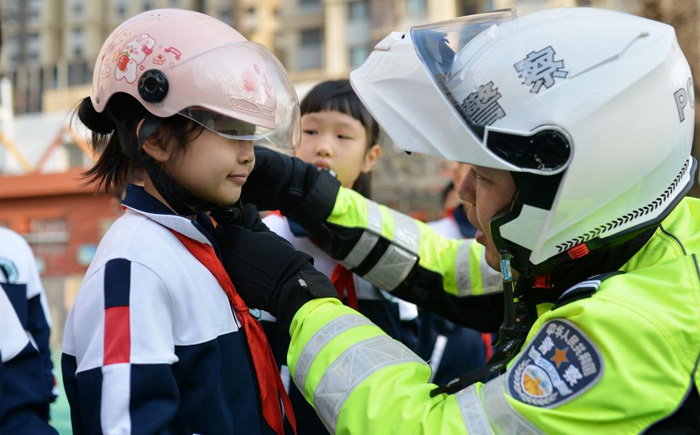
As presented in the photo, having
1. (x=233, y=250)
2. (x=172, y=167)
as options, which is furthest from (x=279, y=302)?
(x=172, y=167)

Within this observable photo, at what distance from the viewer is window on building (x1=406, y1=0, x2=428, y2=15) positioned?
989 inches

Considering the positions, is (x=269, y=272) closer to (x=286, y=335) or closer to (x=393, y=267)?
(x=286, y=335)

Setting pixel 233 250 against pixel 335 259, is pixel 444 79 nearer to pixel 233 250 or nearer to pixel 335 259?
pixel 233 250

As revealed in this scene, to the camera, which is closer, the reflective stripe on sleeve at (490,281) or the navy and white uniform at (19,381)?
the navy and white uniform at (19,381)

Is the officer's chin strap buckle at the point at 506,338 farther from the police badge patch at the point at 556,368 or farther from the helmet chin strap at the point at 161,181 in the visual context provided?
the helmet chin strap at the point at 161,181

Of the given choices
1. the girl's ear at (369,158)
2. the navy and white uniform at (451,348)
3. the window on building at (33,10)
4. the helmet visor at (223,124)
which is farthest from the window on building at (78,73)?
the helmet visor at (223,124)

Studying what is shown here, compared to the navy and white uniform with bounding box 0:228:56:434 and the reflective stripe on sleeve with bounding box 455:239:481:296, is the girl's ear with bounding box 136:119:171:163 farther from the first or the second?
the reflective stripe on sleeve with bounding box 455:239:481:296

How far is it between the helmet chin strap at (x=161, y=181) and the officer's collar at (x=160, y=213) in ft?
0.11

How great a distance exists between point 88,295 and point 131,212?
0.27 m

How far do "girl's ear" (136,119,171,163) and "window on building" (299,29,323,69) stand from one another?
3026 centimetres

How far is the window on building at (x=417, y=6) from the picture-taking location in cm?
2512

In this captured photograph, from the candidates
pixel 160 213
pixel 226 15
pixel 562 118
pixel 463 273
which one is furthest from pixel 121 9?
pixel 562 118

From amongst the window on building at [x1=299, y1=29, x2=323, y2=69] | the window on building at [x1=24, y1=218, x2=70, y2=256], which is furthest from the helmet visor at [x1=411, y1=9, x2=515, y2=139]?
the window on building at [x1=299, y1=29, x2=323, y2=69]

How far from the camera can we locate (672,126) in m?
1.51
